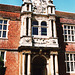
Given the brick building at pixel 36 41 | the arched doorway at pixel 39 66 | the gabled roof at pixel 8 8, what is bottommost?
the arched doorway at pixel 39 66

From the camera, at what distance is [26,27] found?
10.9m

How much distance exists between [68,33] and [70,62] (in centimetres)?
310

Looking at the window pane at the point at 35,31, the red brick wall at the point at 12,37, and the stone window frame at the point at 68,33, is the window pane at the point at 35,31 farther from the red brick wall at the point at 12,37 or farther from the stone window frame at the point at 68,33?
the stone window frame at the point at 68,33

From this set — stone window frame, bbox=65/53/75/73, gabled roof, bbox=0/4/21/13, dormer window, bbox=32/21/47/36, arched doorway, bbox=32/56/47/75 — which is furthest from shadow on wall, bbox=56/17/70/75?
gabled roof, bbox=0/4/21/13

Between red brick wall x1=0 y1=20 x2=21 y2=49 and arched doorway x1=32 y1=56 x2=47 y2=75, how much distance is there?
2.34 meters

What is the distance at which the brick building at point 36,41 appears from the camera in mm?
10414

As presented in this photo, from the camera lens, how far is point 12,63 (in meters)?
10.7

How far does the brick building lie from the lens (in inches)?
410

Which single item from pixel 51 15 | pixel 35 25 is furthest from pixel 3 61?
pixel 51 15

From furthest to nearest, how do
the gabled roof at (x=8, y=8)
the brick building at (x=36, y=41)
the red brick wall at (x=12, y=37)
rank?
1. the gabled roof at (x=8, y=8)
2. the red brick wall at (x=12, y=37)
3. the brick building at (x=36, y=41)

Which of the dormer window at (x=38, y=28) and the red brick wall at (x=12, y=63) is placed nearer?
the red brick wall at (x=12, y=63)

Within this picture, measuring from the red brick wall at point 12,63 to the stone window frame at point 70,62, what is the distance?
15.9 ft

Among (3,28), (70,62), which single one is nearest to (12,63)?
(3,28)

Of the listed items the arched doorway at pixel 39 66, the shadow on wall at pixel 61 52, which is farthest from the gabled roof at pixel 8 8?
the arched doorway at pixel 39 66
